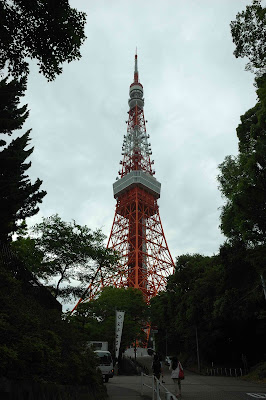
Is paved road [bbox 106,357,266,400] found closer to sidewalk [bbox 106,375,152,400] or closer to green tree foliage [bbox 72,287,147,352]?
sidewalk [bbox 106,375,152,400]

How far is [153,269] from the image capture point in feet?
153

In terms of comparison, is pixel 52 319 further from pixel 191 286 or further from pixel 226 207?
pixel 191 286

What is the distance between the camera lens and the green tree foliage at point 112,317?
27.0 m

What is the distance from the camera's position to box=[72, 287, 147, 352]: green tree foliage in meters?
27.0

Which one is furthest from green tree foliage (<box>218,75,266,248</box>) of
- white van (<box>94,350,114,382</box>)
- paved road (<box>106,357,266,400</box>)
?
white van (<box>94,350,114,382</box>)

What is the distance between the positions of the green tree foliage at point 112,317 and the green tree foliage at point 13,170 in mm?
13304

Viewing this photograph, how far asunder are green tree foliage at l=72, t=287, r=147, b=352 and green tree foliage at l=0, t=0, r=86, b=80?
23104 millimetres

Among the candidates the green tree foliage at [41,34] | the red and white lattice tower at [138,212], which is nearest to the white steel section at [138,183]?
the red and white lattice tower at [138,212]

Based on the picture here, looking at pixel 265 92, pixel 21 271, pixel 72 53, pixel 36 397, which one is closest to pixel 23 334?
pixel 36 397

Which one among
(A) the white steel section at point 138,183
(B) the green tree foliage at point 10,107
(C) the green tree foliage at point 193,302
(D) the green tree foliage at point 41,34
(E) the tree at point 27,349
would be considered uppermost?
(A) the white steel section at point 138,183

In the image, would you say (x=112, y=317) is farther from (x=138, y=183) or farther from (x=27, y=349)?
(x=138, y=183)

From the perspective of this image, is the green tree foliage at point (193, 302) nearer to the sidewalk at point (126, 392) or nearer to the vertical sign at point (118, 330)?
the vertical sign at point (118, 330)

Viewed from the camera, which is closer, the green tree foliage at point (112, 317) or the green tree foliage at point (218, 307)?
the green tree foliage at point (218, 307)

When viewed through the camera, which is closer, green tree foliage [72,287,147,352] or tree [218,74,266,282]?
tree [218,74,266,282]
